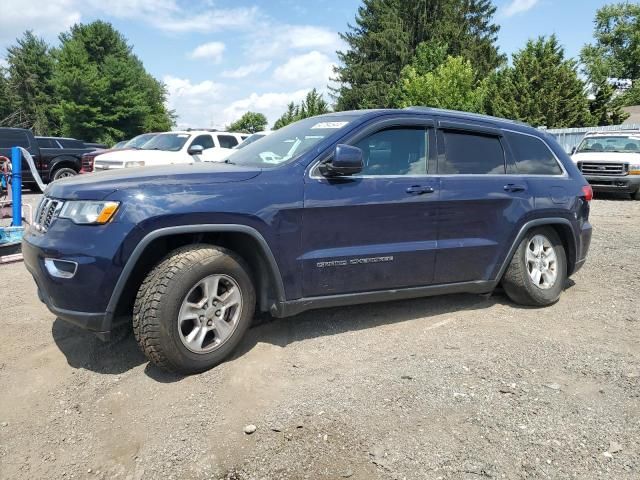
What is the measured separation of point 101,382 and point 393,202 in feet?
7.64

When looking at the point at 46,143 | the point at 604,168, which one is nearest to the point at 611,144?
the point at 604,168

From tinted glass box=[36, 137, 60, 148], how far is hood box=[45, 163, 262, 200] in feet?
44.6

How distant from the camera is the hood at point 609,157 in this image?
12.9m

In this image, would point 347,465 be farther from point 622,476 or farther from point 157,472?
point 622,476

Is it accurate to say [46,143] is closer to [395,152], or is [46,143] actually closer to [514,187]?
[395,152]

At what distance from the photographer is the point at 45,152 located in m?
14.8

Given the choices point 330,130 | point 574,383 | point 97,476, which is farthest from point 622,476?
point 330,130

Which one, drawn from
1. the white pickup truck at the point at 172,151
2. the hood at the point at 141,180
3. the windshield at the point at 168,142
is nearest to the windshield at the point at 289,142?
the hood at the point at 141,180

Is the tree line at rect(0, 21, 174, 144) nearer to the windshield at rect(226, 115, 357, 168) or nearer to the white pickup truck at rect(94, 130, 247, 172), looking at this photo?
the white pickup truck at rect(94, 130, 247, 172)

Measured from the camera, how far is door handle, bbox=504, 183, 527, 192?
170 inches

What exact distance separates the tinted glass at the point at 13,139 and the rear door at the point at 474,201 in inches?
529

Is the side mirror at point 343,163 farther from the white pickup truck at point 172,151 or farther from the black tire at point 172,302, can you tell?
the white pickup truck at point 172,151

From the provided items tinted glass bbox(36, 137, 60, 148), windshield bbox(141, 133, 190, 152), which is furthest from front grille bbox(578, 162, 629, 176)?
tinted glass bbox(36, 137, 60, 148)

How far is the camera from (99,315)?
300 cm
